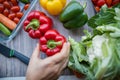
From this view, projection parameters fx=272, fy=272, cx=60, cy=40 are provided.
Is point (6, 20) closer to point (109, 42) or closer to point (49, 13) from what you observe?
point (49, 13)

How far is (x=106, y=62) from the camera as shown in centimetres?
92

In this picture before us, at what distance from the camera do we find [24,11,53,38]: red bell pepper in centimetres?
111

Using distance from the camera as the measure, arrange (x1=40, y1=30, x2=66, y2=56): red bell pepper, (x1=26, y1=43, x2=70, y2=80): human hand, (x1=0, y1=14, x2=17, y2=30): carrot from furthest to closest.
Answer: (x1=0, y1=14, x2=17, y2=30): carrot
(x1=40, y1=30, x2=66, y2=56): red bell pepper
(x1=26, y1=43, x2=70, y2=80): human hand

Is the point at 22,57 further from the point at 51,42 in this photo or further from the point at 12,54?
the point at 51,42

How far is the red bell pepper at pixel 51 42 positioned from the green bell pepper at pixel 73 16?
0.06 metres

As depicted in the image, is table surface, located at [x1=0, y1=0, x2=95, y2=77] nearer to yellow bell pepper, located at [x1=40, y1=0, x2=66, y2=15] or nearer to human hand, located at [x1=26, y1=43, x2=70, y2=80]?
yellow bell pepper, located at [x1=40, y1=0, x2=66, y2=15]

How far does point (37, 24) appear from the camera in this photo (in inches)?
44.2

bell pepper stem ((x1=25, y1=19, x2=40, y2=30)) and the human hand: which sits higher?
bell pepper stem ((x1=25, y1=19, x2=40, y2=30))

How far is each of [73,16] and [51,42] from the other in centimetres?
14

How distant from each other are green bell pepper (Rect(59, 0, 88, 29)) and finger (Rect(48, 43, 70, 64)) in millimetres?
126

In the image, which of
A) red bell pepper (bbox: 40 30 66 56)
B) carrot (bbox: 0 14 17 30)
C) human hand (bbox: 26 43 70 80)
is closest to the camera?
human hand (bbox: 26 43 70 80)

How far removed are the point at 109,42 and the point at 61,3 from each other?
28cm

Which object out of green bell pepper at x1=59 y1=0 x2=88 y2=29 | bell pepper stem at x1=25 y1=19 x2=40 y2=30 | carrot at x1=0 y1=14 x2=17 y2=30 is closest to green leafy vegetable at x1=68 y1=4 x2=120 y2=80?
green bell pepper at x1=59 y1=0 x2=88 y2=29

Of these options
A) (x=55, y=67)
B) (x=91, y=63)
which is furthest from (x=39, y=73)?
(x=91, y=63)
